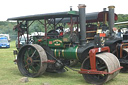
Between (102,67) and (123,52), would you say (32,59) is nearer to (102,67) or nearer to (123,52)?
(102,67)

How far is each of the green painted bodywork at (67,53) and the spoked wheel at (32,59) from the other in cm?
39

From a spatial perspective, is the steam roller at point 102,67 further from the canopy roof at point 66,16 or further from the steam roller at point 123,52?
the steam roller at point 123,52

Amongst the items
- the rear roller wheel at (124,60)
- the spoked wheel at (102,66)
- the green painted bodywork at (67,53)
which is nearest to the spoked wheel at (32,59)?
the green painted bodywork at (67,53)

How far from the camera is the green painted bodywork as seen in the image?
18.3 ft

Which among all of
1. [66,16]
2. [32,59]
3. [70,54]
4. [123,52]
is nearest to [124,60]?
[123,52]

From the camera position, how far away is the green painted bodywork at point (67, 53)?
18.3 feet

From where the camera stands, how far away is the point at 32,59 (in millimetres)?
5980

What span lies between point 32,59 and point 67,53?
108 centimetres

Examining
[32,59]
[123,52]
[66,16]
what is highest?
[66,16]

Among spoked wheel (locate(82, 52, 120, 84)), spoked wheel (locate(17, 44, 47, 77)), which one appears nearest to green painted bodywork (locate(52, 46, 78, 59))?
spoked wheel (locate(17, 44, 47, 77))

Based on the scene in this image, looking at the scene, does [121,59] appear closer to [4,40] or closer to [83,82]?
[83,82]

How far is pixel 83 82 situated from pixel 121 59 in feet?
6.36

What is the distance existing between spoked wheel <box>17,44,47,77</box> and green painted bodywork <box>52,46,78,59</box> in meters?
0.39

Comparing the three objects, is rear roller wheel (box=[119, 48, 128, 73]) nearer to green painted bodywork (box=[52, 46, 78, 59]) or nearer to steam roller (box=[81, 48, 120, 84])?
steam roller (box=[81, 48, 120, 84])
